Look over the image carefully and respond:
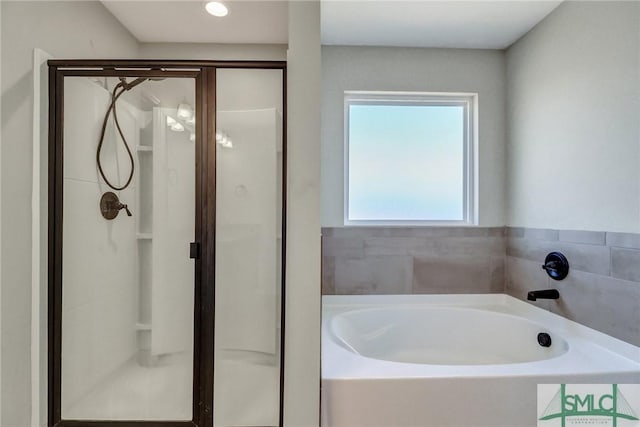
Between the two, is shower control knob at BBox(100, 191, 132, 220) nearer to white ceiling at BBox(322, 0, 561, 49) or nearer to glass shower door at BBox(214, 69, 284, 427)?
glass shower door at BBox(214, 69, 284, 427)

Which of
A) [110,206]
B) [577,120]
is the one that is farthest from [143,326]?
[577,120]

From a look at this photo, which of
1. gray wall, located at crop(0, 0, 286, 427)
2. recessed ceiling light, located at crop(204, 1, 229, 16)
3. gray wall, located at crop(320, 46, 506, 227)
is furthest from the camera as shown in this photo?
gray wall, located at crop(320, 46, 506, 227)

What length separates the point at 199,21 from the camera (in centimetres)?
191

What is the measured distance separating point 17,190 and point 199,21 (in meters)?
1.35

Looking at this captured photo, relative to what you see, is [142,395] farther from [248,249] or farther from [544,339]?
[544,339]

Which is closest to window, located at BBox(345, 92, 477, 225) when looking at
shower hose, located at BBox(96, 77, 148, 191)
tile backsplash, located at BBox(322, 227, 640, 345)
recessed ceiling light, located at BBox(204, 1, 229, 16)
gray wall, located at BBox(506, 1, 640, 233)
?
tile backsplash, located at BBox(322, 227, 640, 345)

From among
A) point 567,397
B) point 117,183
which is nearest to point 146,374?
point 117,183

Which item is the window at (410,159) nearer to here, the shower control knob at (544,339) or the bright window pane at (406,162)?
the bright window pane at (406,162)

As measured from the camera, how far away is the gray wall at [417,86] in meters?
2.19

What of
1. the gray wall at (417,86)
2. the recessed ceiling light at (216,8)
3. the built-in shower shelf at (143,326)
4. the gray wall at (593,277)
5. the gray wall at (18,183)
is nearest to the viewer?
the gray wall at (18,183)

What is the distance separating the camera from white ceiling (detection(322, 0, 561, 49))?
5.90ft

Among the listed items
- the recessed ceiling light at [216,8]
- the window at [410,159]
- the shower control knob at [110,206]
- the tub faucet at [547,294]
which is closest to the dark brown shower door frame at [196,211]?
the shower control knob at [110,206]

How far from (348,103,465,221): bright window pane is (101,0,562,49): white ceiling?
45 centimetres

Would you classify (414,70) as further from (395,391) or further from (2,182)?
(2,182)
